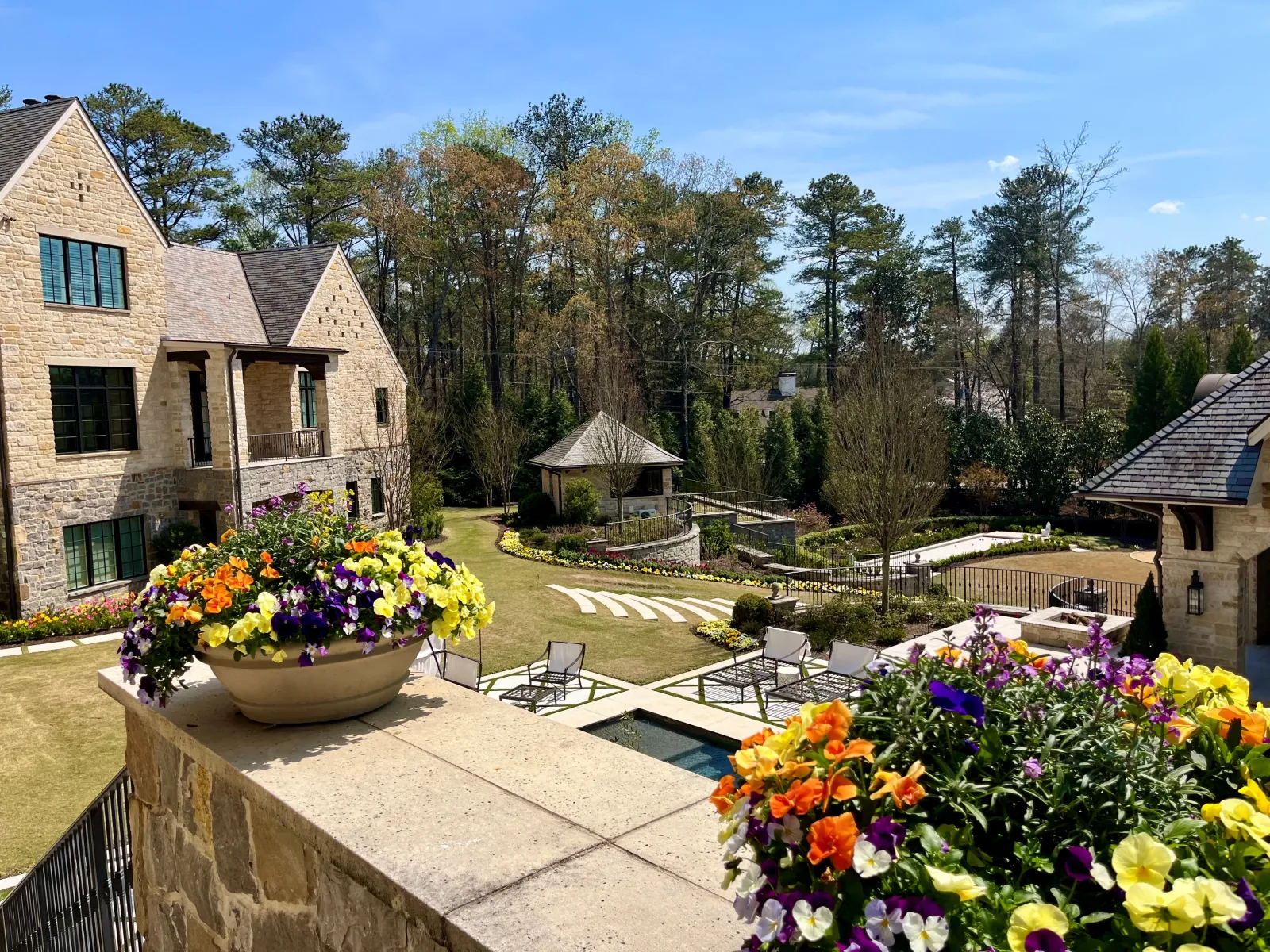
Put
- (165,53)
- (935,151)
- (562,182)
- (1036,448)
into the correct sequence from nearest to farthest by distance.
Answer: (165,53) < (935,151) < (1036,448) < (562,182)

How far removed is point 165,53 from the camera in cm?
1381

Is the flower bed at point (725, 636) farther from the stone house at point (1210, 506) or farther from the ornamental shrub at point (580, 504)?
the ornamental shrub at point (580, 504)

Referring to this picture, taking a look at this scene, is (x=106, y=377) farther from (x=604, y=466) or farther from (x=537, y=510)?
(x=604, y=466)

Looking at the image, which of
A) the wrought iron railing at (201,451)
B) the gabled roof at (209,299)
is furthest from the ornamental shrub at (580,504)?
the wrought iron railing at (201,451)

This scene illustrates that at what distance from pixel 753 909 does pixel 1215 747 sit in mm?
999

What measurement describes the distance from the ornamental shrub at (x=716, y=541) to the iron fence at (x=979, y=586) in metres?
3.97

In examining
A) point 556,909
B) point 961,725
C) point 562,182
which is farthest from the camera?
point 562,182

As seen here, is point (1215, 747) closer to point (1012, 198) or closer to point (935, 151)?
point (935, 151)

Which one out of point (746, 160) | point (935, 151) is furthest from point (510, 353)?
point (935, 151)

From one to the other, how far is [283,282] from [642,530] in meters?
13.1

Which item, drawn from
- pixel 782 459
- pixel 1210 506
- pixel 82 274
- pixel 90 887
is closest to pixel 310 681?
pixel 90 887

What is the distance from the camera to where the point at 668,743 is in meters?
8.73

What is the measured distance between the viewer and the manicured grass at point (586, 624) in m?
14.8

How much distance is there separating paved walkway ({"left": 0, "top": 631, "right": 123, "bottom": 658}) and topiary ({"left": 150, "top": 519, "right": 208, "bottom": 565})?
292 centimetres
